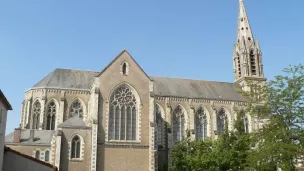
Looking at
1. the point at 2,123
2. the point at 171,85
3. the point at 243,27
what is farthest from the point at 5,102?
the point at 243,27

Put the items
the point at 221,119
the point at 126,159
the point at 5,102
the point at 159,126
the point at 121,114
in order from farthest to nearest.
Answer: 1. the point at 221,119
2. the point at 159,126
3. the point at 121,114
4. the point at 126,159
5. the point at 5,102

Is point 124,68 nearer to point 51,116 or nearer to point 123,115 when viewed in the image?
point 123,115

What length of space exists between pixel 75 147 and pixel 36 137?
6480 millimetres

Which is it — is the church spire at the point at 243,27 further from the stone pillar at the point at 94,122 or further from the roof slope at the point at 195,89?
the stone pillar at the point at 94,122

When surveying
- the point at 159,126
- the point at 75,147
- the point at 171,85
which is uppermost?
the point at 171,85

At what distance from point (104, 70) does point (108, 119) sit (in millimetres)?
4952

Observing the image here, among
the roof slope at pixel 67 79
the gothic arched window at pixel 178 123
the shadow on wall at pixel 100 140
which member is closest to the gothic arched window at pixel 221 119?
the gothic arched window at pixel 178 123

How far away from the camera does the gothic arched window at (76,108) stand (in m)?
40.3

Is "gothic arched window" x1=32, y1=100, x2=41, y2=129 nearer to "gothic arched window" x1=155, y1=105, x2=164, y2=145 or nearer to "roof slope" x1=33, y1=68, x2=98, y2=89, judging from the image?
"roof slope" x1=33, y1=68, x2=98, y2=89

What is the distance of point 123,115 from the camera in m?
33.8

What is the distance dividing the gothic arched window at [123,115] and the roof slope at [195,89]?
31.3ft

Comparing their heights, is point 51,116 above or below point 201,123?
above

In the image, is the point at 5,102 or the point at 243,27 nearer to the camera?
the point at 5,102

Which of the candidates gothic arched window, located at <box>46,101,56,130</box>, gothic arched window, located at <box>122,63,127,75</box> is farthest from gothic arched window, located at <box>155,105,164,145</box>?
gothic arched window, located at <box>46,101,56,130</box>
